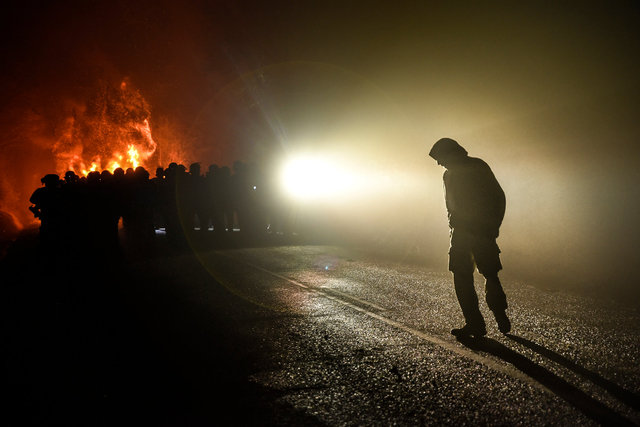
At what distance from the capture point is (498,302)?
3285 mm

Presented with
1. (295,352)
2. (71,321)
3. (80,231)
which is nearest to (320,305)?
(295,352)

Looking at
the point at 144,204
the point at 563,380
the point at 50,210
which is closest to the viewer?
the point at 563,380

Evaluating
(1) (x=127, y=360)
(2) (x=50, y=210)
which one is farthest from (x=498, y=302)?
(2) (x=50, y=210)

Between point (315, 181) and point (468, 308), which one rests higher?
point (315, 181)

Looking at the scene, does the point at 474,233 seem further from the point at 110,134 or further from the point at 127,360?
the point at 110,134

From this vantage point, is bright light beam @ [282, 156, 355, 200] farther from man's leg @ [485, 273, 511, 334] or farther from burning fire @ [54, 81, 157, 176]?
burning fire @ [54, 81, 157, 176]

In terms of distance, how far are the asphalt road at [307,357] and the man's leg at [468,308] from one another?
0.14 m

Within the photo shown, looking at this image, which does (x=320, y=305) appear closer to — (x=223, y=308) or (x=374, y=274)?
(x=223, y=308)

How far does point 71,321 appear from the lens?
3.60 meters

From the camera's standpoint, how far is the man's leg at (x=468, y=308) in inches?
126

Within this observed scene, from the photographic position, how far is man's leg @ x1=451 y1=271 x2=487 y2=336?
3201 mm

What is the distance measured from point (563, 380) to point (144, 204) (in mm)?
9599

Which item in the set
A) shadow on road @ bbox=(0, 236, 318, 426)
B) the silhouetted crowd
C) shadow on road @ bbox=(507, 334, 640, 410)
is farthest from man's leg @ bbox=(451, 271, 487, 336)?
the silhouetted crowd

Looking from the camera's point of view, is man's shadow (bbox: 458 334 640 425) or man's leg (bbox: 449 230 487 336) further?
man's leg (bbox: 449 230 487 336)
